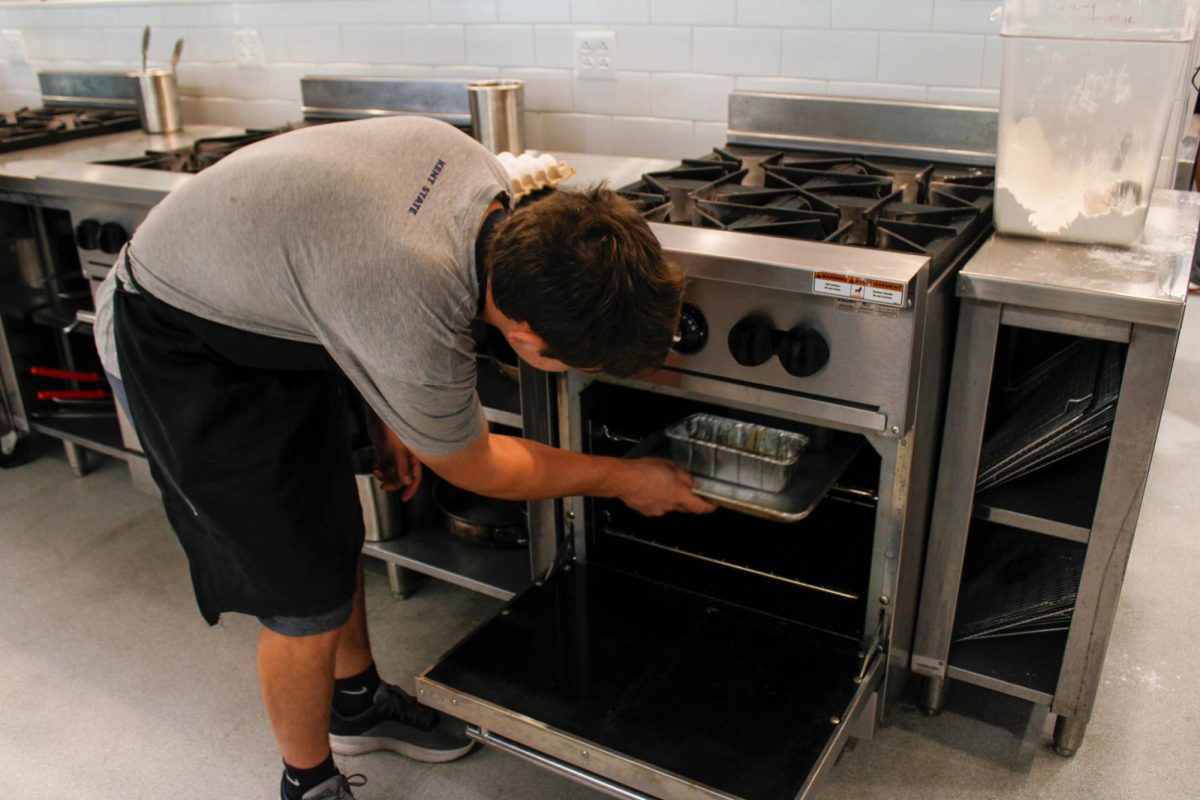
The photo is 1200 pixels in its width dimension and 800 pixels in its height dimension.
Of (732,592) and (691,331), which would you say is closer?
(691,331)

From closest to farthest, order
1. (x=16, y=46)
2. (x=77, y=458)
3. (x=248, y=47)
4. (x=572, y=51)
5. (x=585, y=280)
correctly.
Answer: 1. (x=585, y=280)
2. (x=572, y=51)
3. (x=77, y=458)
4. (x=248, y=47)
5. (x=16, y=46)

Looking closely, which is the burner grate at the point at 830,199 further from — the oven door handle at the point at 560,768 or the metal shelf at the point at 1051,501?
the oven door handle at the point at 560,768

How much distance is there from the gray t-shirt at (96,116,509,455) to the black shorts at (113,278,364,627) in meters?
0.07

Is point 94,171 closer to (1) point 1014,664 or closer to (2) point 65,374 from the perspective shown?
(2) point 65,374

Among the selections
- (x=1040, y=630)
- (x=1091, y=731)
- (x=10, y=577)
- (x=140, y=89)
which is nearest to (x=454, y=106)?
(x=140, y=89)

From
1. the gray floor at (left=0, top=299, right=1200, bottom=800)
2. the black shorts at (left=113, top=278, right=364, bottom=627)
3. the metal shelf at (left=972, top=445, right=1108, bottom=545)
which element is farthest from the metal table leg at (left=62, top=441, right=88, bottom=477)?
the metal shelf at (left=972, top=445, right=1108, bottom=545)

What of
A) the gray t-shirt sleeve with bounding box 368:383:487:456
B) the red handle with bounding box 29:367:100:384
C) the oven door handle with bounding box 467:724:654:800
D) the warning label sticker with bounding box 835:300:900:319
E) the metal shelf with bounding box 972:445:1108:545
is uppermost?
the warning label sticker with bounding box 835:300:900:319

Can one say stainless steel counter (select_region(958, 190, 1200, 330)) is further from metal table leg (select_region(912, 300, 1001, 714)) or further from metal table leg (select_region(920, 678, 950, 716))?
metal table leg (select_region(920, 678, 950, 716))

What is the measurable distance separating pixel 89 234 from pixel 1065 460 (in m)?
1.98

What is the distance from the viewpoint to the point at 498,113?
7.56ft

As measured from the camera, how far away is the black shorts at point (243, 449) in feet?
4.56

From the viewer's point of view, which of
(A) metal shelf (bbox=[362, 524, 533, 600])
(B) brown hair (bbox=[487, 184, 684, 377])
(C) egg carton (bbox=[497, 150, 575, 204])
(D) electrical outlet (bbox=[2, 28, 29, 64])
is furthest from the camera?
(D) electrical outlet (bbox=[2, 28, 29, 64])

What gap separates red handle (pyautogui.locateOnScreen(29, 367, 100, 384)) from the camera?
268 cm

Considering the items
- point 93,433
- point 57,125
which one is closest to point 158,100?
point 57,125
